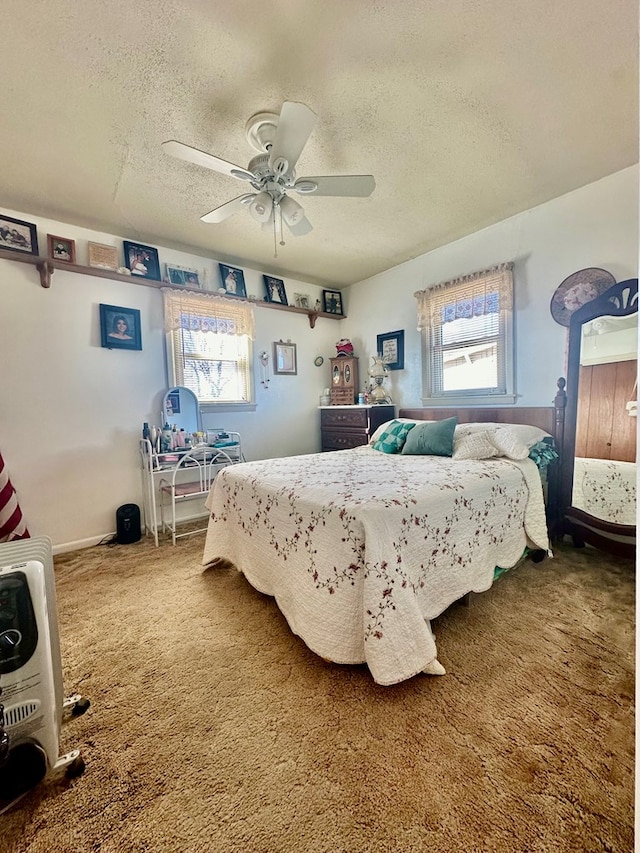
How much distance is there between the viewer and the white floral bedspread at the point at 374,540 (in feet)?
4.25

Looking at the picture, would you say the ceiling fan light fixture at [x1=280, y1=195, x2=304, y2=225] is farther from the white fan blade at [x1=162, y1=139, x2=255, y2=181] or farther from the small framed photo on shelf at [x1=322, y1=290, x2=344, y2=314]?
the small framed photo on shelf at [x1=322, y1=290, x2=344, y2=314]

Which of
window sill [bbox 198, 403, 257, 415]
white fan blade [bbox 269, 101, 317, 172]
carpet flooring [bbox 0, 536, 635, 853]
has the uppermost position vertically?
white fan blade [bbox 269, 101, 317, 172]

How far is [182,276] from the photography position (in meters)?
3.24

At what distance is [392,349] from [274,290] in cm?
151

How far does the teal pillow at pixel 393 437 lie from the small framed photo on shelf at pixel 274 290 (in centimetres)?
199

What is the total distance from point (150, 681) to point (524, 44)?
10.2 feet

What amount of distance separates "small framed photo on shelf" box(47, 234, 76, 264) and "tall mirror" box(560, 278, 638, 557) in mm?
3918

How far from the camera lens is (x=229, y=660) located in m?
1.46

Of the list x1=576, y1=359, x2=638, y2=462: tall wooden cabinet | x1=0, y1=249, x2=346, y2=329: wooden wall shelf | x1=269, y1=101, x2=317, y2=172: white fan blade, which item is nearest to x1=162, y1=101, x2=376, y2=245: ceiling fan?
x1=269, y1=101, x2=317, y2=172: white fan blade

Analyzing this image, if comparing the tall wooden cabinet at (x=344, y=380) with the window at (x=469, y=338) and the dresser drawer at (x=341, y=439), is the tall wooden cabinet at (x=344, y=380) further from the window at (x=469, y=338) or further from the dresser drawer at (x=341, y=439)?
the window at (x=469, y=338)

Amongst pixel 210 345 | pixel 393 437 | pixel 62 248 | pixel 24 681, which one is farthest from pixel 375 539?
pixel 62 248

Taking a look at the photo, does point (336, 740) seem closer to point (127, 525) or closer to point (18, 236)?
point (127, 525)

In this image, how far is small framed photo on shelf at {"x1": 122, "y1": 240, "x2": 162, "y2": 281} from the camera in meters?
2.97

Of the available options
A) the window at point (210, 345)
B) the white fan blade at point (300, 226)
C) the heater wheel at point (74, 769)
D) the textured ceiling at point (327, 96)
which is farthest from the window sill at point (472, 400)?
the heater wheel at point (74, 769)
